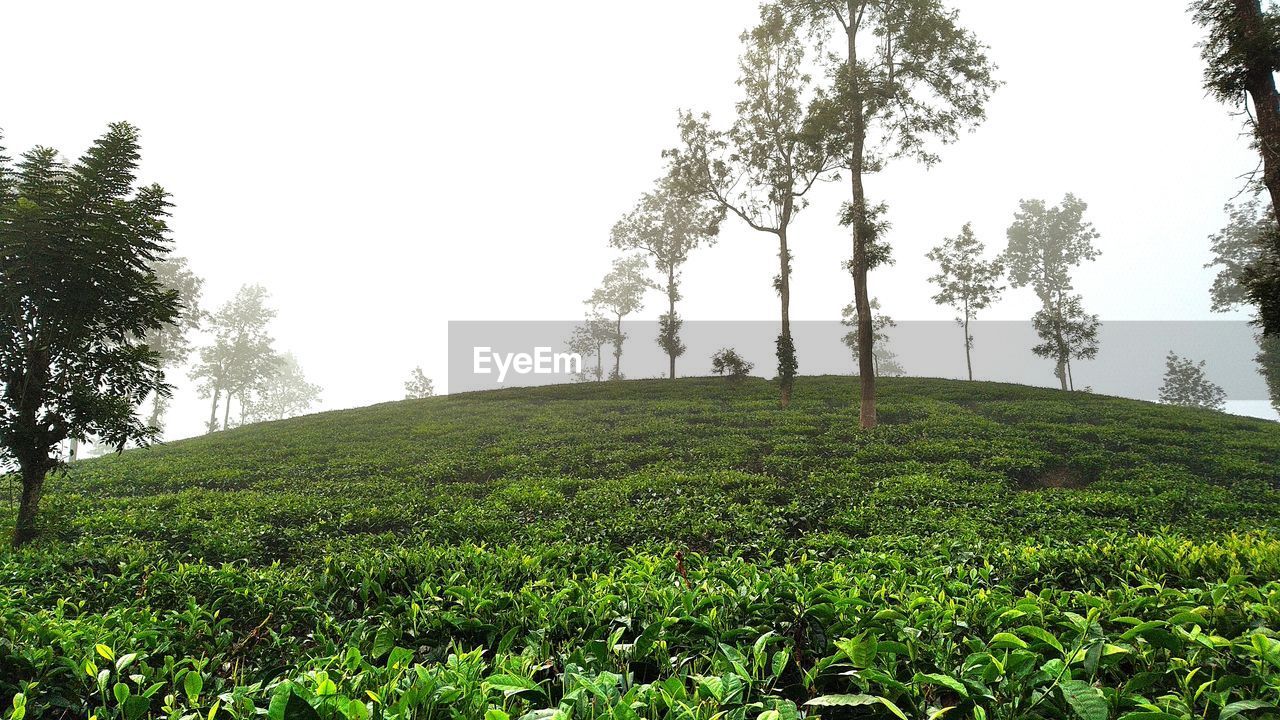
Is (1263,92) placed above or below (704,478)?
above

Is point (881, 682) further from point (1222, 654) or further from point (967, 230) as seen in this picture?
point (967, 230)

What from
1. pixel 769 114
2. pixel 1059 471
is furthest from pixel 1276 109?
pixel 769 114

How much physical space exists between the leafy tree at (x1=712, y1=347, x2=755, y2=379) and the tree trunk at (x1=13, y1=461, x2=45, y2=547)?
26835mm

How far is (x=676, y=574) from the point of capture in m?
3.76

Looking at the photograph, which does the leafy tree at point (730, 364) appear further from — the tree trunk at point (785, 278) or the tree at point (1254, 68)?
the tree at point (1254, 68)

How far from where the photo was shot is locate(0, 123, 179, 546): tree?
697cm

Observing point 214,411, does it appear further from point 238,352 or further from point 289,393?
point 289,393

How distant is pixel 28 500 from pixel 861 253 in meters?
18.8

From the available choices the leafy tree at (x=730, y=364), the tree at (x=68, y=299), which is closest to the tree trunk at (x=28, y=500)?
the tree at (x=68, y=299)

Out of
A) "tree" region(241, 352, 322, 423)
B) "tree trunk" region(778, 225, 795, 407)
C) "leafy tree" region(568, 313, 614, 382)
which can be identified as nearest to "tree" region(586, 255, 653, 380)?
"leafy tree" region(568, 313, 614, 382)

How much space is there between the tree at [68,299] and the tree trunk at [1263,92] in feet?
53.1

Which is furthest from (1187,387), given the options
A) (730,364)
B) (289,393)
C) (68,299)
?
(289,393)

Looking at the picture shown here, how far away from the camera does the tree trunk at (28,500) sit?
7.29 m

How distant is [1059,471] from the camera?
1197 cm
